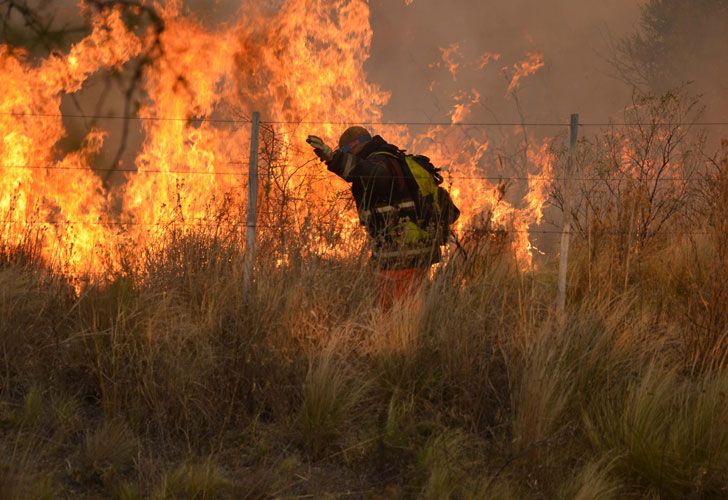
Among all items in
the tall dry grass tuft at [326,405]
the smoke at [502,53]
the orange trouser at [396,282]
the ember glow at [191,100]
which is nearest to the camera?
the tall dry grass tuft at [326,405]

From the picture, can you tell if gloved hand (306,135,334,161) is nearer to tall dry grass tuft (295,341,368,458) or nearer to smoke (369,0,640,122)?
tall dry grass tuft (295,341,368,458)

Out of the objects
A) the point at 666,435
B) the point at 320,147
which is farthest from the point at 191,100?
the point at 666,435

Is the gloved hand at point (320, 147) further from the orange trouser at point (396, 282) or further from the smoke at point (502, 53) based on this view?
the smoke at point (502, 53)

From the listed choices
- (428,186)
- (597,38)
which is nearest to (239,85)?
(428,186)

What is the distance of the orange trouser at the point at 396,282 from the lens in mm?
6434

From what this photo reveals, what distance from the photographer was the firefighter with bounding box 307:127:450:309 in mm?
6555

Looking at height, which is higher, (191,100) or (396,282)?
(191,100)

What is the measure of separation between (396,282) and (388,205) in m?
0.56

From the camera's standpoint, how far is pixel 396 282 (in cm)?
664

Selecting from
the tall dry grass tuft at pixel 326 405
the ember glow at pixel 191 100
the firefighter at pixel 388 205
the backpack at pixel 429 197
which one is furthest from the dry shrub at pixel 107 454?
the ember glow at pixel 191 100

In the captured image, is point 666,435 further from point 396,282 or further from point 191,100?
point 191,100

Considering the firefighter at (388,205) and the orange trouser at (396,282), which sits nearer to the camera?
the orange trouser at (396,282)

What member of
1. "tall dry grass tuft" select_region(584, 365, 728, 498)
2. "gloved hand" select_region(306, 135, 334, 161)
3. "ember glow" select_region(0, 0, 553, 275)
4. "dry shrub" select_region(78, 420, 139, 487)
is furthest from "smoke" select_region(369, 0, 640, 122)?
"dry shrub" select_region(78, 420, 139, 487)

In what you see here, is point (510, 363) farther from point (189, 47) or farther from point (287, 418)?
point (189, 47)
